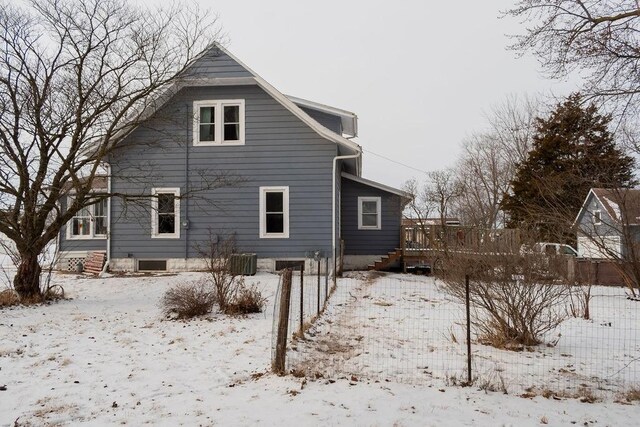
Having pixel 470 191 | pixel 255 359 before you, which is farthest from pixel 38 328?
pixel 470 191

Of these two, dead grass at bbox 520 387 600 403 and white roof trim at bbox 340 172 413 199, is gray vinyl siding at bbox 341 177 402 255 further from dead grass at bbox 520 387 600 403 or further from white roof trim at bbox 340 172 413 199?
dead grass at bbox 520 387 600 403

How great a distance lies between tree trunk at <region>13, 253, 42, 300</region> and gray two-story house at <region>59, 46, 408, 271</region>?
4.91 metres

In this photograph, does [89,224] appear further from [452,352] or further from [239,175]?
[452,352]

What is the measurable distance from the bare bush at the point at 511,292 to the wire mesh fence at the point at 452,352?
0.64 ft

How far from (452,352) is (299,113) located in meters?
10.0

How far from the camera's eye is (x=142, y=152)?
50.8ft

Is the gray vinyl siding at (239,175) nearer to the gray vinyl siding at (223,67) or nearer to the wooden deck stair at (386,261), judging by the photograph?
the gray vinyl siding at (223,67)

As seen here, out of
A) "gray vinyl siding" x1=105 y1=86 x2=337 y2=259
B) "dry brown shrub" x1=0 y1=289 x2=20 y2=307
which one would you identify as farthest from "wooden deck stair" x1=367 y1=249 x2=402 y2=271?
"dry brown shrub" x1=0 y1=289 x2=20 y2=307

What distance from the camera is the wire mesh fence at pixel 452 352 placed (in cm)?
548

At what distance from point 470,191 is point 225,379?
116 feet

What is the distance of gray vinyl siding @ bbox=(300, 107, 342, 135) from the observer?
18156mm

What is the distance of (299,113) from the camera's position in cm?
1479

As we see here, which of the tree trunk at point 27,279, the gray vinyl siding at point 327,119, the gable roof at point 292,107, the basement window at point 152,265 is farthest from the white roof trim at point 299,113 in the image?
the tree trunk at point 27,279

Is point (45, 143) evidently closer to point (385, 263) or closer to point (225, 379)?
point (225, 379)
